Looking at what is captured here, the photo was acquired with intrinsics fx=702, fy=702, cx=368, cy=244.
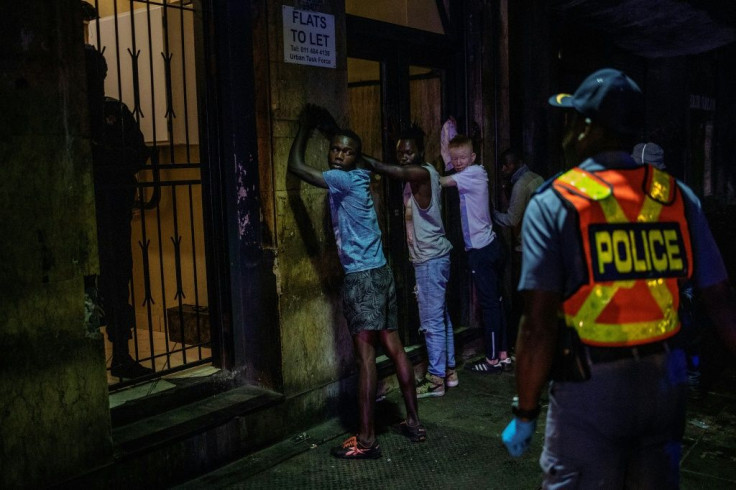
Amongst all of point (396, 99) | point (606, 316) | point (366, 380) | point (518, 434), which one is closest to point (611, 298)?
point (606, 316)

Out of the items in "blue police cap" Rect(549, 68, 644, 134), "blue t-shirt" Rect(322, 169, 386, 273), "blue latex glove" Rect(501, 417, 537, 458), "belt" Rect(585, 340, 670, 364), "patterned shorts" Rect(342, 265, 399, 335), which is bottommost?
"blue latex glove" Rect(501, 417, 537, 458)

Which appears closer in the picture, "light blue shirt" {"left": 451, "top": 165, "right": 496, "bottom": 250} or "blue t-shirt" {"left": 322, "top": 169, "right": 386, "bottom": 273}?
"blue t-shirt" {"left": 322, "top": 169, "right": 386, "bottom": 273}

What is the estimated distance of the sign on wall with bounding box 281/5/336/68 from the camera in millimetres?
4977

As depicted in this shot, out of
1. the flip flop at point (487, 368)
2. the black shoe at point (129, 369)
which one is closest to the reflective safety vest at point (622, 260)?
the black shoe at point (129, 369)

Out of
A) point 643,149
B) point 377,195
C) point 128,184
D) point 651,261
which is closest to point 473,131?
point 377,195

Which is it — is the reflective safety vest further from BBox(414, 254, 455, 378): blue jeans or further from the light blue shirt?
the light blue shirt

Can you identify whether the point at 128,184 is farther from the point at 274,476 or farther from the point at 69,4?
the point at 274,476

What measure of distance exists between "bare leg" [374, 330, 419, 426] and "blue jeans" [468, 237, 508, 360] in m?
1.80

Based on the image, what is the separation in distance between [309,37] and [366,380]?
249cm

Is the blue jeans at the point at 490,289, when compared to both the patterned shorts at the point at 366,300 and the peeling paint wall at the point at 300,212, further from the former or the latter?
the patterned shorts at the point at 366,300

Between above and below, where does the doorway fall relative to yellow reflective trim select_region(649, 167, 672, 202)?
above

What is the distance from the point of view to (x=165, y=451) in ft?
13.9

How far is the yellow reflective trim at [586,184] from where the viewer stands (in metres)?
2.36

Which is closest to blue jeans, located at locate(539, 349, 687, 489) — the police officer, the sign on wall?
the police officer
